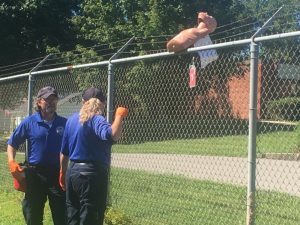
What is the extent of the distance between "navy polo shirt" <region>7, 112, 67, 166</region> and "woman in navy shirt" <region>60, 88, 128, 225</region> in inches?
35.1

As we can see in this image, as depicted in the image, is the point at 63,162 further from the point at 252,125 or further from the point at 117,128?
the point at 252,125

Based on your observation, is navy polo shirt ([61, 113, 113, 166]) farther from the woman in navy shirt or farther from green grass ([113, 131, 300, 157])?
green grass ([113, 131, 300, 157])

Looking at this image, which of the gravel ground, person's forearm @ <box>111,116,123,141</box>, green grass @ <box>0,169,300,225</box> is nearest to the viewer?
person's forearm @ <box>111,116,123,141</box>

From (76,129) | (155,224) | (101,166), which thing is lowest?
(155,224)

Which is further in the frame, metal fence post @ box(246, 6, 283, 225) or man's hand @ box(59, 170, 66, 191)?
man's hand @ box(59, 170, 66, 191)

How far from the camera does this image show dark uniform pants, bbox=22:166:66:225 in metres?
5.82

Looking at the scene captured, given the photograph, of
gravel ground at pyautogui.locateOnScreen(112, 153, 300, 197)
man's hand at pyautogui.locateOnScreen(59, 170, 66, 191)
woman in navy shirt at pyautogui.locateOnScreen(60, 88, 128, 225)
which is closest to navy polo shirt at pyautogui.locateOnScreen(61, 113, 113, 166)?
woman in navy shirt at pyautogui.locateOnScreen(60, 88, 128, 225)

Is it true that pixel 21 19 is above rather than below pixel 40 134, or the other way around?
above

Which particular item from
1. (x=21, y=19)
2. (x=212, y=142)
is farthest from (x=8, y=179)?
(x=21, y=19)

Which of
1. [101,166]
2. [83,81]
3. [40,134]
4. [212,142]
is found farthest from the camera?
[83,81]

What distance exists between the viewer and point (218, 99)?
7.73 metres

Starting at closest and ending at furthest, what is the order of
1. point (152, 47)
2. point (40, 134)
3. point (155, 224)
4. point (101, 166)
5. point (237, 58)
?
point (101, 166) < point (40, 134) < point (155, 224) < point (237, 58) < point (152, 47)

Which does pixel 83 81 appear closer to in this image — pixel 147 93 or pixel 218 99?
pixel 147 93

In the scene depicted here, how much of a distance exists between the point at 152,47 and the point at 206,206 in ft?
52.8
